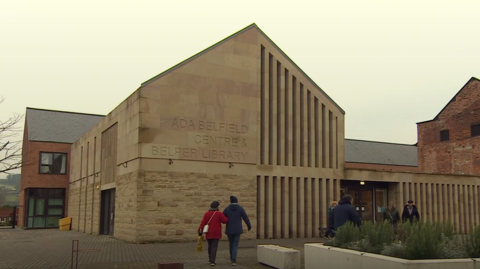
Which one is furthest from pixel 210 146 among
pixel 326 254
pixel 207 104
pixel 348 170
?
pixel 326 254

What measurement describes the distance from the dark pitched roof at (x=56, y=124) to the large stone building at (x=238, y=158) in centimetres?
1526

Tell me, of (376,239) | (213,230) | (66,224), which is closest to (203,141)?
(213,230)

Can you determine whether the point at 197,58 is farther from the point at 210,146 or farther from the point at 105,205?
A: the point at 105,205

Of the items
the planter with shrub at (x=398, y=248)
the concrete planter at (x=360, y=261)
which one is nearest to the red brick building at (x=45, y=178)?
the concrete planter at (x=360, y=261)

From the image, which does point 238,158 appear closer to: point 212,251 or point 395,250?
point 212,251

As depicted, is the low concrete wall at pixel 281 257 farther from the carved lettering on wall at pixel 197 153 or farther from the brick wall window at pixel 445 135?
the brick wall window at pixel 445 135

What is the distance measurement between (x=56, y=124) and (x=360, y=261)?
1490 inches

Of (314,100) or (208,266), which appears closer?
(208,266)

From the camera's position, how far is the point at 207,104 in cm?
2050

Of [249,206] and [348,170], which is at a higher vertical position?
[348,170]

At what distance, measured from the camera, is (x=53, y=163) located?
129 feet

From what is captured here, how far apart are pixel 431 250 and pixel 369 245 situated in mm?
1425

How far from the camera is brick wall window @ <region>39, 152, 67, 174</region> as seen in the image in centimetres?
3909

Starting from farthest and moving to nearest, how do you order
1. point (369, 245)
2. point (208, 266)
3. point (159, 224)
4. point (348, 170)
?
point (348, 170), point (159, 224), point (208, 266), point (369, 245)
